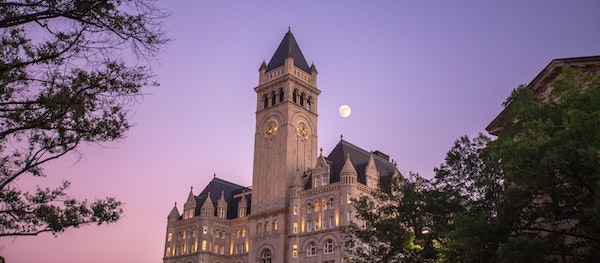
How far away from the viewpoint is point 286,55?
90.4 m

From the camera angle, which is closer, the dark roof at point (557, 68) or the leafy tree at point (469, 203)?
the leafy tree at point (469, 203)

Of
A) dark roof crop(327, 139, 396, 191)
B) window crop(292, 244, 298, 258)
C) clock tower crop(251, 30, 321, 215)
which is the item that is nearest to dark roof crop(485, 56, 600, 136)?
dark roof crop(327, 139, 396, 191)

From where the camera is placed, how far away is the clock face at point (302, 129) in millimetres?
86375

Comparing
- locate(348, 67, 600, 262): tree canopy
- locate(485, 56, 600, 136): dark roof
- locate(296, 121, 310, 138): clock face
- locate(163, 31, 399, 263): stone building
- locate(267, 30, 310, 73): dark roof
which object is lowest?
locate(348, 67, 600, 262): tree canopy

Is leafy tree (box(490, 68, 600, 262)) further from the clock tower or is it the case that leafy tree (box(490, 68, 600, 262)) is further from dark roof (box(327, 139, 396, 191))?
the clock tower

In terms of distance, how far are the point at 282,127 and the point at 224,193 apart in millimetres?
21052

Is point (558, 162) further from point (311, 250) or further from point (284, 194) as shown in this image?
point (284, 194)

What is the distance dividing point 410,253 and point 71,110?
27741 mm

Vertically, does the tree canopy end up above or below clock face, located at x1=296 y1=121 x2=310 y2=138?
below

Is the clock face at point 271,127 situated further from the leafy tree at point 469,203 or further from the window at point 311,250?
the leafy tree at point 469,203

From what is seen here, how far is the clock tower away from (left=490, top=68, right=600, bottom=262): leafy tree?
187 feet

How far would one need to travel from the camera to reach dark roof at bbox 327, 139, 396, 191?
77.6 metres

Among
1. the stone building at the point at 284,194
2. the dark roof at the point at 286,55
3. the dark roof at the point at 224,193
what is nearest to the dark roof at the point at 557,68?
the stone building at the point at 284,194

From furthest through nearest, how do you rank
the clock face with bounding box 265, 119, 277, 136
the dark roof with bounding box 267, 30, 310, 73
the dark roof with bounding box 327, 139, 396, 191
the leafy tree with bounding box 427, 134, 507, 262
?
the dark roof with bounding box 267, 30, 310, 73
the clock face with bounding box 265, 119, 277, 136
the dark roof with bounding box 327, 139, 396, 191
the leafy tree with bounding box 427, 134, 507, 262
